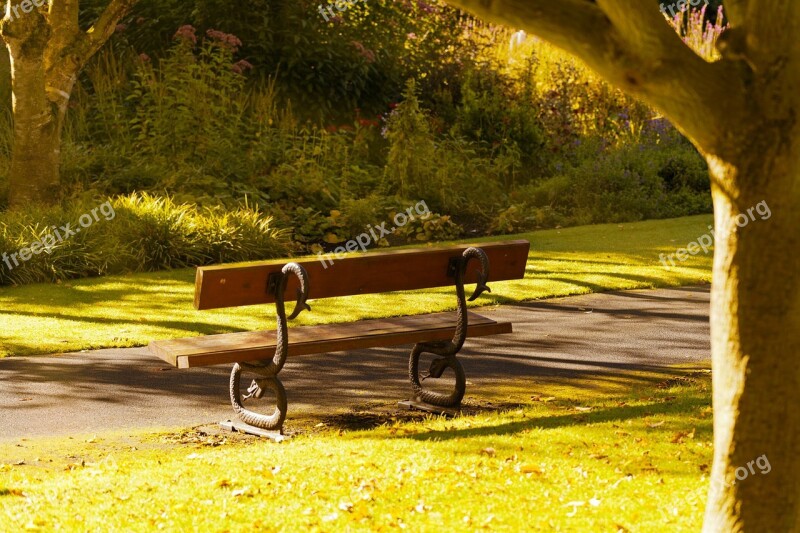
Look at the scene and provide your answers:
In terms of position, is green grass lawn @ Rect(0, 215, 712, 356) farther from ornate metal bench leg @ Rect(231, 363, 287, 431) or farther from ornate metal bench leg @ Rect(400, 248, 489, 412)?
ornate metal bench leg @ Rect(400, 248, 489, 412)

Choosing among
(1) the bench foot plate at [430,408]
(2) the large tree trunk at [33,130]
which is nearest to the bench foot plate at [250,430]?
(1) the bench foot plate at [430,408]

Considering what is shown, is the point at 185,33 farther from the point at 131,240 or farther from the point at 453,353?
the point at 453,353

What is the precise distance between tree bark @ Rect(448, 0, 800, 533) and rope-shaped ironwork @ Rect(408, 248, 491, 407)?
300 centimetres

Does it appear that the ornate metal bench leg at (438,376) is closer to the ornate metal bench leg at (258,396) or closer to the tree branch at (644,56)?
the ornate metal bench leg at (258,396)

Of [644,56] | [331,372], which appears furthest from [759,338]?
[331,372]

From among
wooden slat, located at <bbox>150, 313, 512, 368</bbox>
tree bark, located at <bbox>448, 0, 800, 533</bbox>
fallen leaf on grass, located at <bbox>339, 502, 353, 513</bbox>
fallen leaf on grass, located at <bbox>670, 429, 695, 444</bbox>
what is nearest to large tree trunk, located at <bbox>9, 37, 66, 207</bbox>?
wooden slat, located at <bbox>150, 313, 512, 368</bbox>

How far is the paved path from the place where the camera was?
271 inches

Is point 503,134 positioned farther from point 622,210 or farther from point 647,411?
point 647,411

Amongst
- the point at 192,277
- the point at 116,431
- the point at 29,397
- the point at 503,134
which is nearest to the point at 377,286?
the point at 116,431

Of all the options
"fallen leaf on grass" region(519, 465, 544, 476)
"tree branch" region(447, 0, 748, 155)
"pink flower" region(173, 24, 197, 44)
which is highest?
"pink flower" region(173, 24, 197, 44)

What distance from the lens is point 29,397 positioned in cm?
724

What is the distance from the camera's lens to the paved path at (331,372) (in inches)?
271

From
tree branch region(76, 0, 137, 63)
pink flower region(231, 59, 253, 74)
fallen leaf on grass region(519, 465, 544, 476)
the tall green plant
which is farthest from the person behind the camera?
pink flower region(231, 59, 253, 74)

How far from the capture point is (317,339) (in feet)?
22.1
